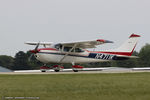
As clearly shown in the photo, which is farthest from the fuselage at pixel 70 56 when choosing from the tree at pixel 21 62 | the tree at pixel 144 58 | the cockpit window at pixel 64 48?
the tree at pixel 144 58

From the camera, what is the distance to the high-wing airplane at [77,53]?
1315 inches

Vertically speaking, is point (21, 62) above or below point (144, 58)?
below

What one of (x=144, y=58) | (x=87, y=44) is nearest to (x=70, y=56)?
(x=87, y=44)

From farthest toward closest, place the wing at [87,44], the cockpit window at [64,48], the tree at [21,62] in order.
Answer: the tree at [21,62] < the cockpit window at [64,48] < the wing at [87,44]

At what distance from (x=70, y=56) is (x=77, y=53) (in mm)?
785

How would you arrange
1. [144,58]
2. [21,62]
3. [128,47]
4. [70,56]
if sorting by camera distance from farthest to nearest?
[144,58]
[21,62]
[128,47]
[70,56]

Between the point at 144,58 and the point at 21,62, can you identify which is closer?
the point at 21,62

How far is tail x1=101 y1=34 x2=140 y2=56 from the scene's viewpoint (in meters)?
35.9

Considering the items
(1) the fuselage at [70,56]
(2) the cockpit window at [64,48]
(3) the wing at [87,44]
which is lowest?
(1) the fuselage at [70,56]

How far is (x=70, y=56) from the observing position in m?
34.8

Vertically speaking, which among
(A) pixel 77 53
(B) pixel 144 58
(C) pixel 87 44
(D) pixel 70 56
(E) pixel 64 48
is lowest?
(D) pixel 70 56

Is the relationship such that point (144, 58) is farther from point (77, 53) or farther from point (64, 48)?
point (64, 48)

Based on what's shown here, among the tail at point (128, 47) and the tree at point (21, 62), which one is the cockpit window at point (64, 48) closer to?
the tail at point (128, 47)

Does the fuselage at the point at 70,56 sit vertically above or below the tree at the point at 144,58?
below
